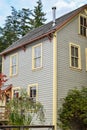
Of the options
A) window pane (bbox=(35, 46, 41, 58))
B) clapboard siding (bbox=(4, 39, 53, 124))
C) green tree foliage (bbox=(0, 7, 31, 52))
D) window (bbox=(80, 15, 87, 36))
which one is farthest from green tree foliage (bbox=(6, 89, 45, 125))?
green tree foliage (bbox=(0, 7, 31, 52))

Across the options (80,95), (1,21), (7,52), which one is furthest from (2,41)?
(80,95)

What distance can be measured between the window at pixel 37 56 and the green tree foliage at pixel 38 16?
95.9 feet

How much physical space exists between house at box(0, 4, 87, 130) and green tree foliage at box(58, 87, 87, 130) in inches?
17.1

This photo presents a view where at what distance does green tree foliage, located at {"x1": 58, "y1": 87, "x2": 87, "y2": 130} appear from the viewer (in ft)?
61.3

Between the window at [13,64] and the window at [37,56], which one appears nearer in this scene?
the window at [37,56]

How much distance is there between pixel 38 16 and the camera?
5269cm

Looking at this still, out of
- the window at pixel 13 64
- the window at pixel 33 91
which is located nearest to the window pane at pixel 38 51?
the window at pixel 33 91

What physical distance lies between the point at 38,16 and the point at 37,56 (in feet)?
105

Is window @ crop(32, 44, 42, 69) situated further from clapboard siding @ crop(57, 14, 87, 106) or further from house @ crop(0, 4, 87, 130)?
clapboard siding @ crop(57, 14, 87, 106)

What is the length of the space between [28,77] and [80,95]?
479cm

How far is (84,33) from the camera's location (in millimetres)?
22688

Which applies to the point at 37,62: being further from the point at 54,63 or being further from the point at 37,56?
the point at 54,63

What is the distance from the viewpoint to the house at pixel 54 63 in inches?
766

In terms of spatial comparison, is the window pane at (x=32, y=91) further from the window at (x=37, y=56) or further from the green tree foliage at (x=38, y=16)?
the green tree foliage at (x=38, y=16)
